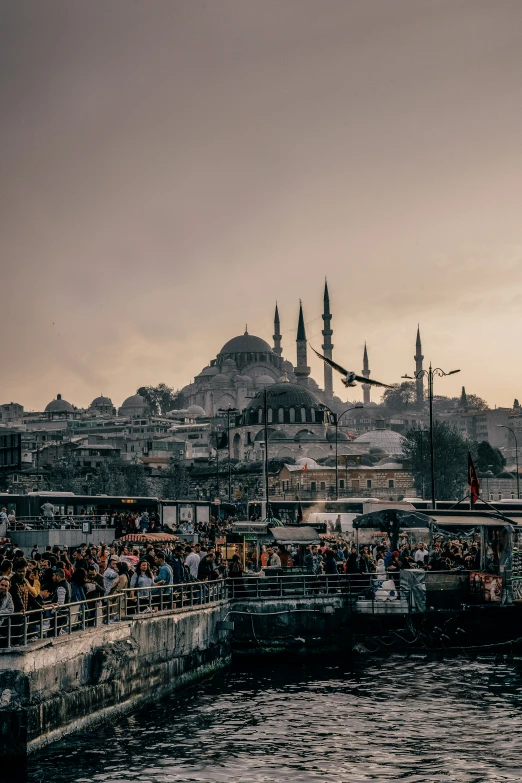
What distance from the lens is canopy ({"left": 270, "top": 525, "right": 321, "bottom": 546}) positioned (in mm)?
24656

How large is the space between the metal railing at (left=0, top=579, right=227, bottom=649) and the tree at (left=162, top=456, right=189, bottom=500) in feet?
290

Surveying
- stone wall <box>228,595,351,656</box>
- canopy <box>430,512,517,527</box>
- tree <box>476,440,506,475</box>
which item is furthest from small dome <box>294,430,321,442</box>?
stone wall <box>228,595,351,656</box>

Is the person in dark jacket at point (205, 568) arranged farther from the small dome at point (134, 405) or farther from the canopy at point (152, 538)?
the small dome at point (134, 405)

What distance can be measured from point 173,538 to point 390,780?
1738cm

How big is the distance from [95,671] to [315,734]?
10.1 ft

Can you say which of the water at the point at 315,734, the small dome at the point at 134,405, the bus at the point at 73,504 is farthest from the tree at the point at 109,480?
the water at the point at 315,734

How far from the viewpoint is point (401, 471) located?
107 meters

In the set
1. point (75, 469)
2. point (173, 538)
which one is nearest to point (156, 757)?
point (173, 538)

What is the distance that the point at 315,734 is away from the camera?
1506cm

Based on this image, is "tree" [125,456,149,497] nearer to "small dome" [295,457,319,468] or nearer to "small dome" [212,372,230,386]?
"small dome" [295,457,319,468]

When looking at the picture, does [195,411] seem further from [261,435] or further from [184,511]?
[184,511]

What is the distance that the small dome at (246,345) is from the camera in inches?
7028

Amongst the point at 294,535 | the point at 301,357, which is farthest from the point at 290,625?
the point at 301,357

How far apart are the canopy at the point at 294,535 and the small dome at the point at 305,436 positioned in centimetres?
9707
